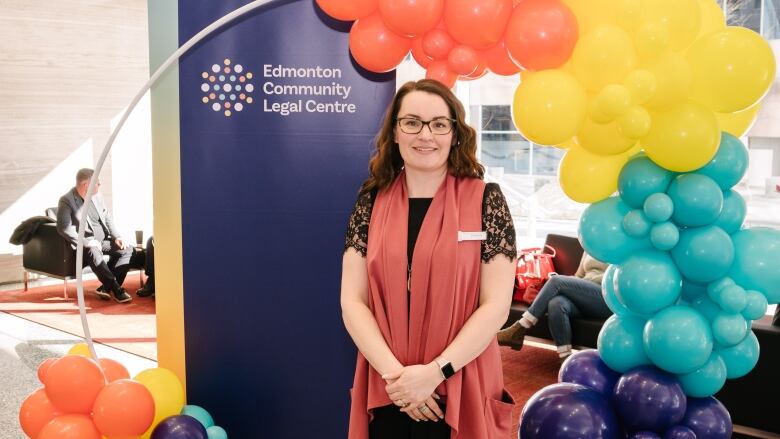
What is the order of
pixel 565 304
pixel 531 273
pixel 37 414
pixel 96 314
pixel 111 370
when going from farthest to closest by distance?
pixel 96 314 < pixel 531 273 < pixel 565 304 < pixel 111 370 < pixel 37 414

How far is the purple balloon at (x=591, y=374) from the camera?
2.36m

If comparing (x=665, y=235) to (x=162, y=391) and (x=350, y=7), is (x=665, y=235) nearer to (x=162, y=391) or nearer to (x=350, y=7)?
(x=350, y=7)

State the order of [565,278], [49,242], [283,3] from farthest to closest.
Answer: [49,242], [565,278], [283,3]

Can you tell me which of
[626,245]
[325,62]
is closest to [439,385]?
[626,245]

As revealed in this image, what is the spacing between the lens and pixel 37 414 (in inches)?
101

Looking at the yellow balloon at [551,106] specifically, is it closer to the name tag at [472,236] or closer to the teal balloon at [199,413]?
the name tag at [472,236]

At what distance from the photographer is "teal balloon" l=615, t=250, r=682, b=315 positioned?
2.12 meters

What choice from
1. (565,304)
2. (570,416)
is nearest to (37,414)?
(570,416)

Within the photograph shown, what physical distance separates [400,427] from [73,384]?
3.85 ft

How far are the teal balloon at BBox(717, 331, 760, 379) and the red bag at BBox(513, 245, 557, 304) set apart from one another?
274 cm

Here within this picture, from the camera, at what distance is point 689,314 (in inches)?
83.9

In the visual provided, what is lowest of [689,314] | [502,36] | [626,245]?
[689,314]

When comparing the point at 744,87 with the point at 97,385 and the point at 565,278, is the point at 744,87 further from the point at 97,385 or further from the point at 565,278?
the point at 565,278

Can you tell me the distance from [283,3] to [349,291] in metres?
1.28
